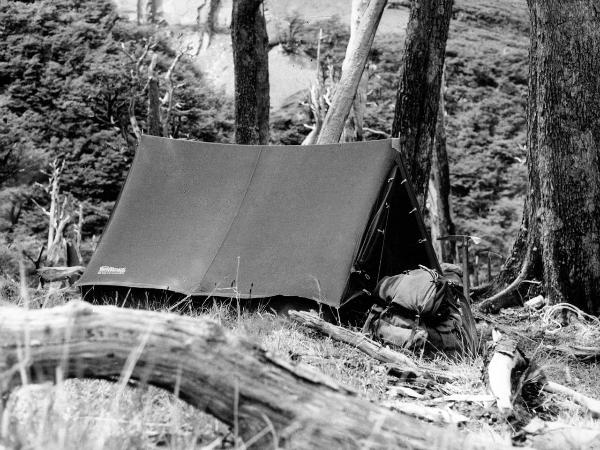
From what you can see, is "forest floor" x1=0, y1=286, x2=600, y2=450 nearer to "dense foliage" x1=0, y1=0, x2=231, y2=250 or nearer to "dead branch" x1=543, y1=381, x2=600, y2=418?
"dead branch" x1=543, y1=381, x2=600, y2=418

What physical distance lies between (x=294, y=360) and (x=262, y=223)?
7.32 ft

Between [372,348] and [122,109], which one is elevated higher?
[372,348]

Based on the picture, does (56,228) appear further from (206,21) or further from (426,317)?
(206,21)

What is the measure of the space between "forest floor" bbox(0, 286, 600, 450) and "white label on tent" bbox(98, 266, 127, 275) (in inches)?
17.5

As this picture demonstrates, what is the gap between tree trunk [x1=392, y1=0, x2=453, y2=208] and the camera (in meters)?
7.88

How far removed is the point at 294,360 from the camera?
418cm

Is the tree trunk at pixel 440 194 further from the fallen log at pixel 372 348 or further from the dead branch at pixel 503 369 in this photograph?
the dead branch at pixel 503 369

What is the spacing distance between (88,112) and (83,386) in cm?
1801

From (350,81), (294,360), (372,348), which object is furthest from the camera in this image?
(350,81)

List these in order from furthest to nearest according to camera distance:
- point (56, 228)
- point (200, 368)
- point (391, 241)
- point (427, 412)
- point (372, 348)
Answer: point (56, 228), point (391, 241), point (372, 348), point (427, 412), point (200, 368)

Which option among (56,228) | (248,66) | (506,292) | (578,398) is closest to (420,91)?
(506,292)

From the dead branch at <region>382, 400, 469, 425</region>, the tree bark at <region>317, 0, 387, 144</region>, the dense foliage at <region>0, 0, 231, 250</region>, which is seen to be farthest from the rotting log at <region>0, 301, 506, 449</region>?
the dense foliage at <region>0, 0, 231, 250</region>

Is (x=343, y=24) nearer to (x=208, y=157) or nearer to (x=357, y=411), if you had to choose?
(x=208, y=157)

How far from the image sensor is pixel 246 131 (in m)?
10.1
